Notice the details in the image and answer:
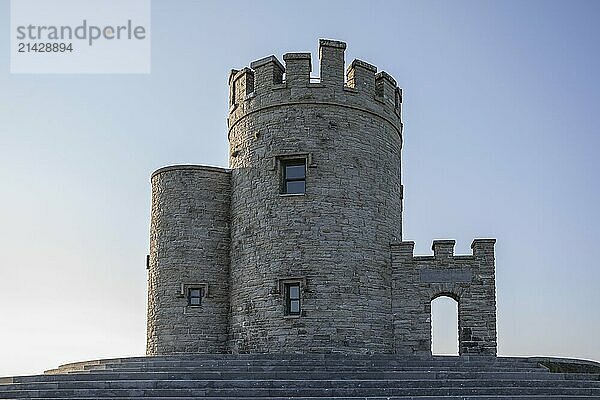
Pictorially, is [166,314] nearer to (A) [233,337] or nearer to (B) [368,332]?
(A) [233,337]

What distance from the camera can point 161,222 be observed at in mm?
27938

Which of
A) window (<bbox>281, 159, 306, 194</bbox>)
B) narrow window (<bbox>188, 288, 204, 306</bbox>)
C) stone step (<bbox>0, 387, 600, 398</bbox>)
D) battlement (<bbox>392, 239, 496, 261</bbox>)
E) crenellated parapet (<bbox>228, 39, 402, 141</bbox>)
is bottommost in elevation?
stone step (<bbox>0, 387, 600, 398</bbox>)

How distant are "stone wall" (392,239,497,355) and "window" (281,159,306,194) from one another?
365 cm

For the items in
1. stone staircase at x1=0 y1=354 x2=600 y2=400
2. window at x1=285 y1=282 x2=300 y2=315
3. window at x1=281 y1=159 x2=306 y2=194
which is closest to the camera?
stone staircase at x1=0 y1=354 x2=600 y2=400

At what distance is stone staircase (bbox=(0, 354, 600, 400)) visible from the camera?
58.2 ft

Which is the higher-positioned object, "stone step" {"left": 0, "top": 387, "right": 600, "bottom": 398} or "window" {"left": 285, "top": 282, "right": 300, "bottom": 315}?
"window" {"left": 285, "top": 282, "right": 300, "bottom": 315}

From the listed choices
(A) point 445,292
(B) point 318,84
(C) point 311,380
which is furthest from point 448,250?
(C) point 311,380

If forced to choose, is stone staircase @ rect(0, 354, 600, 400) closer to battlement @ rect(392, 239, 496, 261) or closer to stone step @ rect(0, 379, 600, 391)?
stone step @ rect(0, 379, 600, 391)

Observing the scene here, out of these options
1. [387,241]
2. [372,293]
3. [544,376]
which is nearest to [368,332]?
[372,293]

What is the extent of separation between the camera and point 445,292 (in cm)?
A: 2623

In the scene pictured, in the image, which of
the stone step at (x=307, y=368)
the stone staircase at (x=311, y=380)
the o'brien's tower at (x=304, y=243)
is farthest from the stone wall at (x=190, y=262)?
the stone step at (x=307, y=368)

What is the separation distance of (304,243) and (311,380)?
7949mm

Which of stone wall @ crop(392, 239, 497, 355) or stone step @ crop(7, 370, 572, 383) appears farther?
stone wall @ crop(392, 239, 497, 355)

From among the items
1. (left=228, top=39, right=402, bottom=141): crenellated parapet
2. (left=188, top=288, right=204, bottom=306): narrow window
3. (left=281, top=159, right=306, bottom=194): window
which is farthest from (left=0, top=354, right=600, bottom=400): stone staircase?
(left=228, top=39, right=402, bottom=141): crenellated parapet
